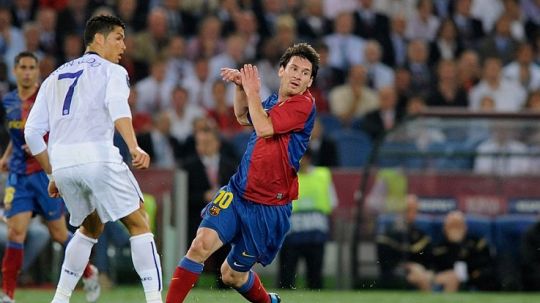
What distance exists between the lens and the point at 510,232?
648 inches

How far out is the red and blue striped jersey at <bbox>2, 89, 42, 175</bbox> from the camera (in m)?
12.4

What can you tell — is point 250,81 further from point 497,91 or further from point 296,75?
point 497,91

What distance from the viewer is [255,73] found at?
31.8 feet

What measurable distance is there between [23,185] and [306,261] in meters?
4.78

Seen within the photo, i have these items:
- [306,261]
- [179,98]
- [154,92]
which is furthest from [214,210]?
[154,92]

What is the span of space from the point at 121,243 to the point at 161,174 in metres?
1.09

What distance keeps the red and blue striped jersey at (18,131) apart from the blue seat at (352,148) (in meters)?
6.17

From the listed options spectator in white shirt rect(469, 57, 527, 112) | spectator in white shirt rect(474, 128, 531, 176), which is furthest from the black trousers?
spectator in white shirt rect(469, 57, 527, 112)

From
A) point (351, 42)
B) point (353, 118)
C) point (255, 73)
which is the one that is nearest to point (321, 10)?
point (351, 42)

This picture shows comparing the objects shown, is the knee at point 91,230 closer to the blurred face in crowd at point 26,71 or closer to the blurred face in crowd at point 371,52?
the blurred face in crowd at point 26,71

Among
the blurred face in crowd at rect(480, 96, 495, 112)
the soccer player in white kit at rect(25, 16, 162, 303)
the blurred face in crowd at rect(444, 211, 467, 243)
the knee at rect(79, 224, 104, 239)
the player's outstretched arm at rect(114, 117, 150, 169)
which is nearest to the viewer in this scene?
the player's outstretched arm at rect(114, 117, 150, 169)

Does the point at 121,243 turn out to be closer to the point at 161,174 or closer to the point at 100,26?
the point at 161,174

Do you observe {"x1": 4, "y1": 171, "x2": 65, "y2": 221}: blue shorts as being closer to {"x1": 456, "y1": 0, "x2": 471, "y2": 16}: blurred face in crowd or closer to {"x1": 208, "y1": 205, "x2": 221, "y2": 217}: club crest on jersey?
{"x1": 208, "y1": 205, "x2": 221, "y2": 217}: club crest on jersey

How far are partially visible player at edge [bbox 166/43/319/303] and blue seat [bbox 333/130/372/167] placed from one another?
783 cm
